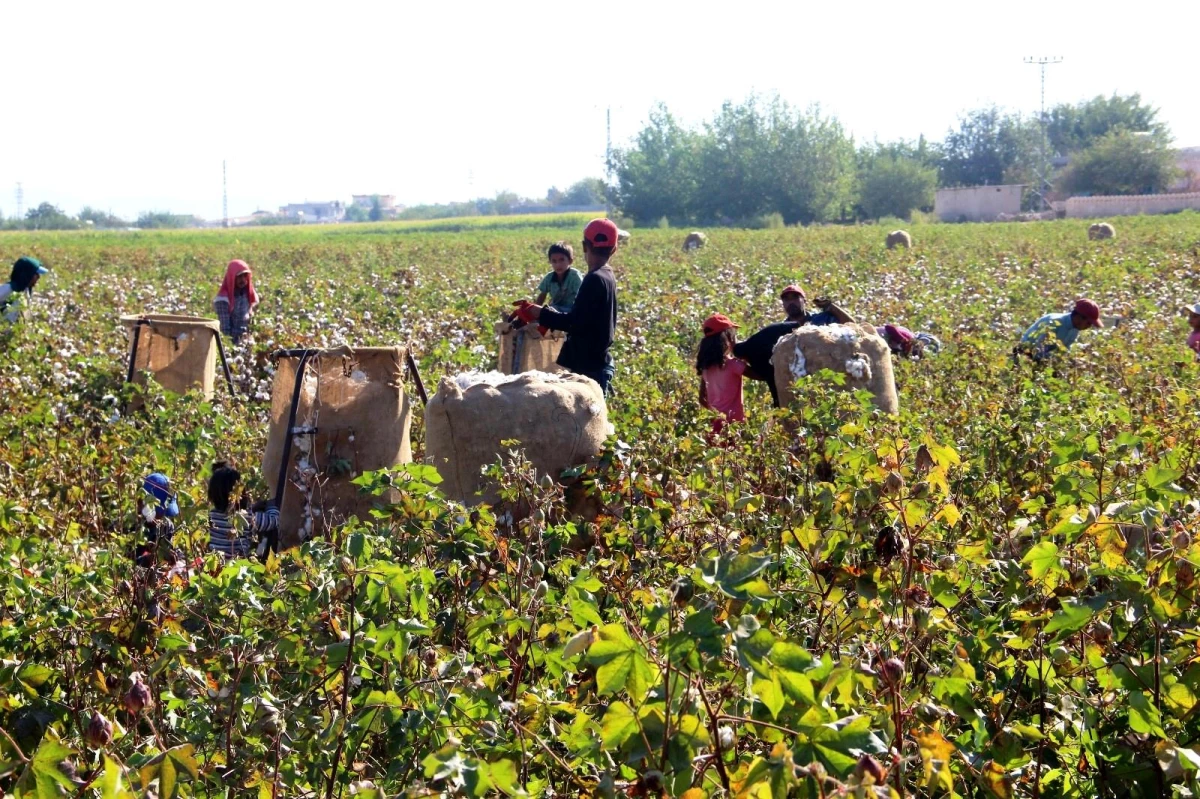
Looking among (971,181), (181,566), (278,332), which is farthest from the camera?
(971,181)

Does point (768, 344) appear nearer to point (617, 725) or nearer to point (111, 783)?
point (617, 725)

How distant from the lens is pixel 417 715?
2.10 meters

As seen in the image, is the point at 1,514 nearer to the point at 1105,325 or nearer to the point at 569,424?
the point at 569,424

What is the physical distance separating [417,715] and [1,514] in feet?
5.70

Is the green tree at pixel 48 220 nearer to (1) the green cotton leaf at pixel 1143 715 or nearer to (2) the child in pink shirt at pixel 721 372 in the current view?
(2) the child in pink shirt at pixel 721 372

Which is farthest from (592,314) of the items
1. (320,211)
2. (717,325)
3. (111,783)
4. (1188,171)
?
(320,211)

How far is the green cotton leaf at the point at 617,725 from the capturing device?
1.66 m

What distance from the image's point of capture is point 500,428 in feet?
15.4

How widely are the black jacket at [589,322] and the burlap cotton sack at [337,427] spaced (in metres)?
0.91

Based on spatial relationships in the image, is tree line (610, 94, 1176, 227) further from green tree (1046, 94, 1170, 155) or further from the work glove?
the work glove

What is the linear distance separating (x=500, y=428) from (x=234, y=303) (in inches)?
240

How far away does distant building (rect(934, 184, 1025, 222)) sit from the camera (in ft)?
208

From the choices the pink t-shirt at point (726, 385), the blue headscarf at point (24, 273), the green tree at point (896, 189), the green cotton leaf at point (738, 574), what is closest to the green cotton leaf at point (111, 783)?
the green cotton leaf at point (738, 574)

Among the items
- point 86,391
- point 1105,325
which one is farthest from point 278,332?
point 1105,325
